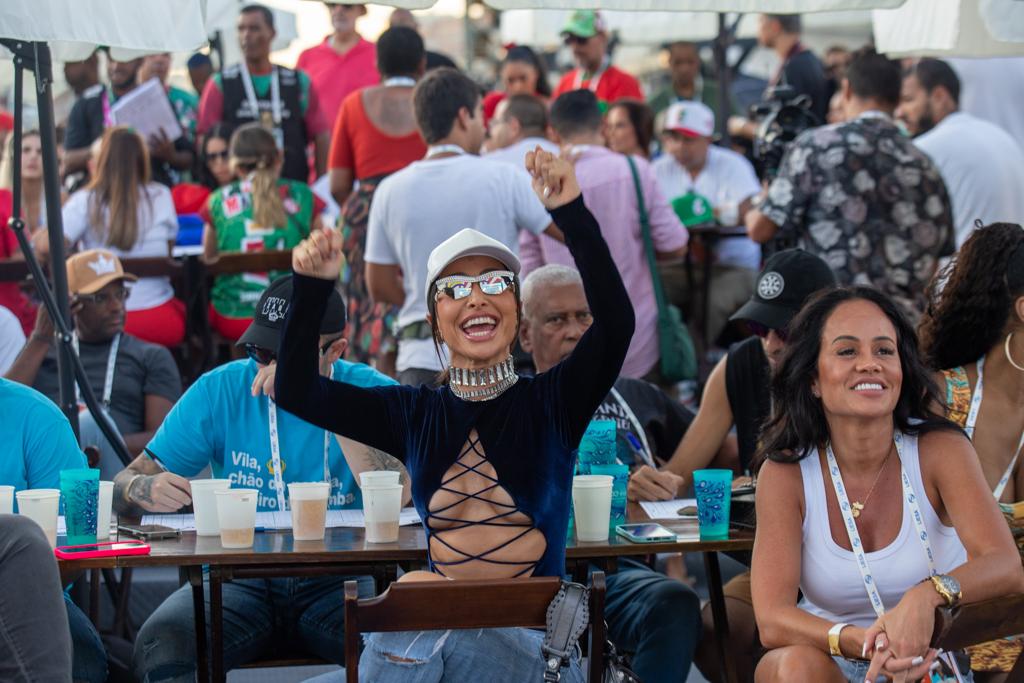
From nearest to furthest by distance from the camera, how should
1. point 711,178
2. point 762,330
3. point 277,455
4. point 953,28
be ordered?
point 277,455
point 762,330
point 953,28
point 711,178

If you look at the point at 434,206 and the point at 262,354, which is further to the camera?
the point at 434,206

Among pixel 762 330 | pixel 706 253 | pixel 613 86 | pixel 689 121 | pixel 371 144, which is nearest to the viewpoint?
pixel 762 330

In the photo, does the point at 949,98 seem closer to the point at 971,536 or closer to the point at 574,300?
the point at 574,300

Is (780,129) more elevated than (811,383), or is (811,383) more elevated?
(780,129)

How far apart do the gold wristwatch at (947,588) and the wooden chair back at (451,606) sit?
0.81 m

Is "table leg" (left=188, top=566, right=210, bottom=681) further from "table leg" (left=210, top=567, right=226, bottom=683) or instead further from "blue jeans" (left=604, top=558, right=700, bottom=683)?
"blue jeans" (left=604, top=558, right=700, bottom=683)

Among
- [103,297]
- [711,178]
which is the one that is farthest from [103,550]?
[711,178]

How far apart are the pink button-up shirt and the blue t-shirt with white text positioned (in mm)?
2282

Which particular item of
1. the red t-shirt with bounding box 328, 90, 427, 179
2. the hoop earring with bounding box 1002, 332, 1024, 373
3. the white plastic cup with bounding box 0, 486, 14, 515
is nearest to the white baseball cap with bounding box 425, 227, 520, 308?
the white plastic cup with bounding box 0, 486, 14, 515

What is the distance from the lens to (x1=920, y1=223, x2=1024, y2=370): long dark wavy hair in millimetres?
4000

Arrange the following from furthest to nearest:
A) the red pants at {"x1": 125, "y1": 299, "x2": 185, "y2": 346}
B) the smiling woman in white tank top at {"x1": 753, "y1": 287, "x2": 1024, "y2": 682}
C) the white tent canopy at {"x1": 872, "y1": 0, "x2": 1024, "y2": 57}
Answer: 1. the red pants at {"x1": 125, "y1": 299, "x2": 185, "y2": 346}
2. the white tent canopy at {"x1": 872, "y1": 0, "x2": 1024, "y2": 57}
3. the smiling woman in white tank top at {"x1": 753, "y1": 287, "x2": 1024, "y2": 682}

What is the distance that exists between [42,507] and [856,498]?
Result: 6.73ft

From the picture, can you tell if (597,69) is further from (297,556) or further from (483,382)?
(297,556)

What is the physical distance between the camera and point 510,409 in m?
3.45
